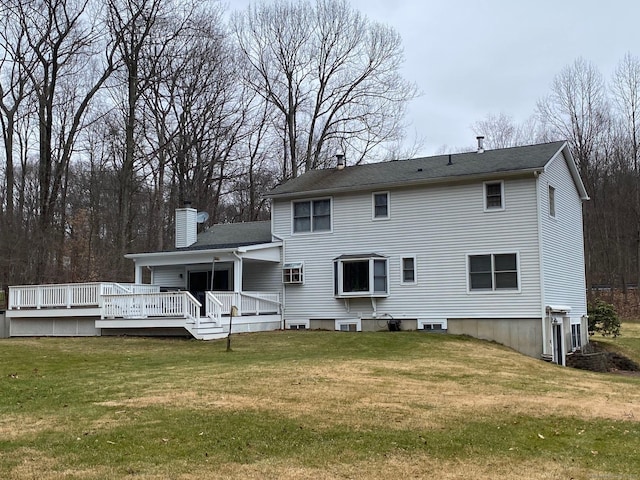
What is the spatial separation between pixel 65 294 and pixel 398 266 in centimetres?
1049

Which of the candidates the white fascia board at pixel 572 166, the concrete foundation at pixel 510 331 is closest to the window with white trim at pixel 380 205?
the concrete foundation at pixel 510 331

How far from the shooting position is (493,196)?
20000mm

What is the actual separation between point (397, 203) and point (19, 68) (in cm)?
1779

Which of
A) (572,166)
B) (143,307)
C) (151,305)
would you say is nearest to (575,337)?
(572,166)

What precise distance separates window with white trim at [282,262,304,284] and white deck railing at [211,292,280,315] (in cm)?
65

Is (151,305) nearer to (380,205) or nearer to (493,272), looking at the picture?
(380,205)

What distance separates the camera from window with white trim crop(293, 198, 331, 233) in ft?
74.3

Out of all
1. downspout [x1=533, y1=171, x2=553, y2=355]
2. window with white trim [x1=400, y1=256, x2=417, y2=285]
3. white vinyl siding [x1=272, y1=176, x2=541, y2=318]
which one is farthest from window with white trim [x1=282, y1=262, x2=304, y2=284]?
downspout [x1=533, y1=171, x2=553, y2=355]

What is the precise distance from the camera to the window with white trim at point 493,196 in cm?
1986

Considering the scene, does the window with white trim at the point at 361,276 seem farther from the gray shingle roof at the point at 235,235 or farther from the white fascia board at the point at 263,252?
the gray shingle roof at the point at 235,235

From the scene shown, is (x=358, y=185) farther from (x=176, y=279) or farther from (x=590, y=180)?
(x=590, y=180)

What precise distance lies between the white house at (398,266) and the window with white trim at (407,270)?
1.3 inches

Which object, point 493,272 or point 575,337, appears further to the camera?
point 575,337

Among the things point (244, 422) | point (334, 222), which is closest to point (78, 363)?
point (244, 422)
